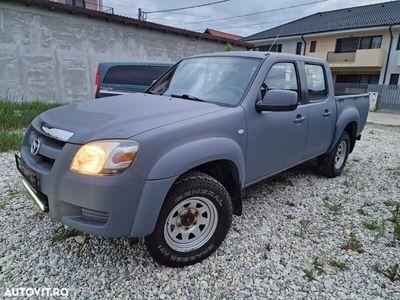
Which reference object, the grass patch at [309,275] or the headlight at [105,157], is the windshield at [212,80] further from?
the grass patch at [309,275]

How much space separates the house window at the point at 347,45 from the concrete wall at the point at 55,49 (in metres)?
20.1

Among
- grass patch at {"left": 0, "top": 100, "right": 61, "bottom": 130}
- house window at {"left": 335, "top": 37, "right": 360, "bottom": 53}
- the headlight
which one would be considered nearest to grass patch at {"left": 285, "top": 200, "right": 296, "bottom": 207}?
the headlight

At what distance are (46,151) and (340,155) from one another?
4.42 metres

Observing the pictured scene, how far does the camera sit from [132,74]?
6.91 m

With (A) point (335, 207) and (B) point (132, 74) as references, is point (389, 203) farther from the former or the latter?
(B) point (132, 74)

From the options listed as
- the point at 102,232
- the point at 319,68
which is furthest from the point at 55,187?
the point at 319,68

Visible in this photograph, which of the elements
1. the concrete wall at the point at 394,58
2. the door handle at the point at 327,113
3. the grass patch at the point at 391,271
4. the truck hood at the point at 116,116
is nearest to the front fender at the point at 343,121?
the door handle at the point at 327,113

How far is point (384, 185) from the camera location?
14.6 feet

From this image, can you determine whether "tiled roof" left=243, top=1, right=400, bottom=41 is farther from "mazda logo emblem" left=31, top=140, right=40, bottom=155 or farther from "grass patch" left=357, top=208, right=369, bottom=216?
"mazda logo emblem" left=31, top=140, right=40, bottom=155

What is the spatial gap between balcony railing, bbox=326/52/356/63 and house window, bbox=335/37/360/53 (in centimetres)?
54

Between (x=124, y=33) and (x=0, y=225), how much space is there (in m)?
10.7

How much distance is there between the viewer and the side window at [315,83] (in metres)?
3.71

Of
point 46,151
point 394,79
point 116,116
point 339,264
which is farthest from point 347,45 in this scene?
point 46,151

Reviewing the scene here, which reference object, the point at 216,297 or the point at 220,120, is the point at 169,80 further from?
the point at 216,297
